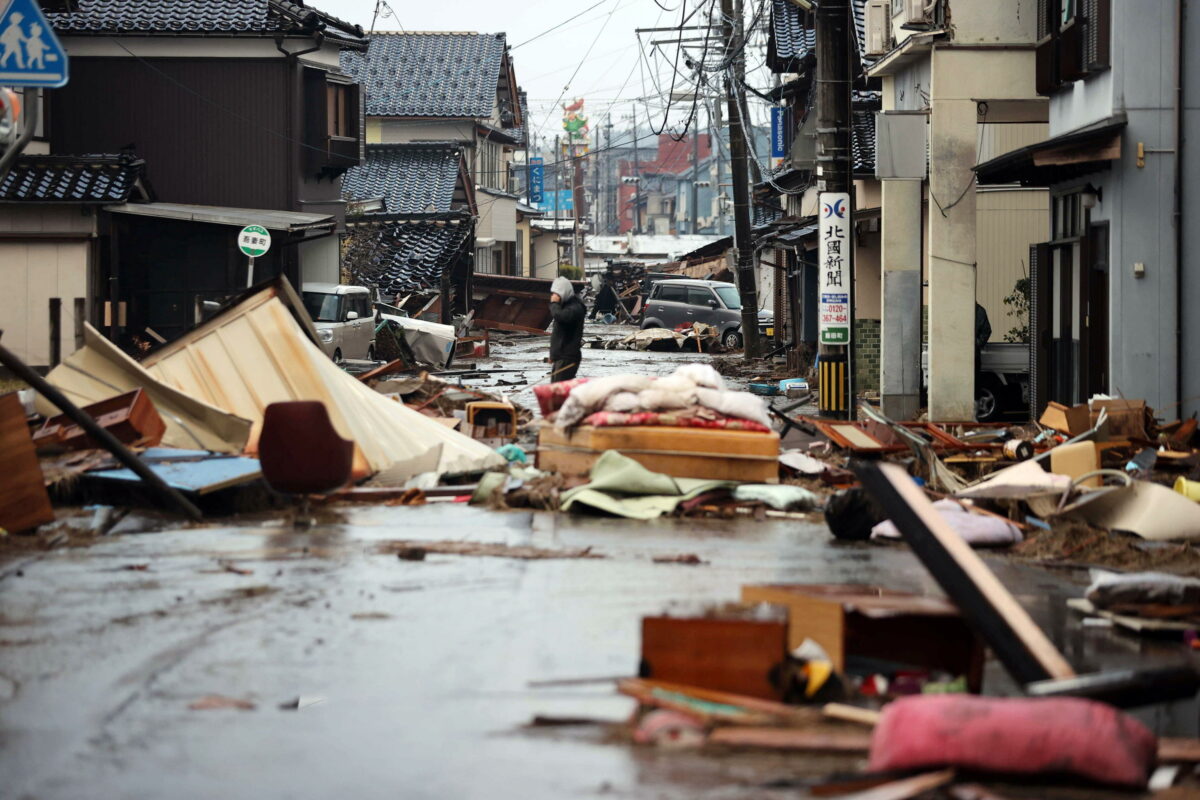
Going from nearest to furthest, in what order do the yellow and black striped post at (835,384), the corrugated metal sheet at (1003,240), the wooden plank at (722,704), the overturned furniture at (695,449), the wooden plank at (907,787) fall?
the wooden plank at (907,787)
the wooden plank at (722,704)
the overturned furniture at (695,449)
the yellow and black striped post at (835,384)
the corrugated metal sheet at (1003,240)

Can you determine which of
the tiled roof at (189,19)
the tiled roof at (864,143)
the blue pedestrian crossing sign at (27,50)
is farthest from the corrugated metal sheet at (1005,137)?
the tiled roof at (189,19)

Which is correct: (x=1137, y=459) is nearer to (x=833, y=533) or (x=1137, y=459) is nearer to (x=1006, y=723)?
(x=833, y=533)

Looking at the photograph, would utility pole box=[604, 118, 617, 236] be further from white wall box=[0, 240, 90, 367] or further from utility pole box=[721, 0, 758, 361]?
white wall box=[0, 240, 90, 367]

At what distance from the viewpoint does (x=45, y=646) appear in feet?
20.4

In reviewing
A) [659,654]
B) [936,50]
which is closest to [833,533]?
[659,654]

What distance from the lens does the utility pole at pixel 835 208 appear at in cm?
1650

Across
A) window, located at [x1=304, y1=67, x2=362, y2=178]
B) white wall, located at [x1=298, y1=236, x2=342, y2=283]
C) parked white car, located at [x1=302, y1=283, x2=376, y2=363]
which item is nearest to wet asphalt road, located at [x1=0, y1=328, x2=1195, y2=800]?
parked white car, located at [x1=302, y1=283, x2=376, y2=363]

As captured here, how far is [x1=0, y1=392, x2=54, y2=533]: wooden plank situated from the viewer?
29.7 ft

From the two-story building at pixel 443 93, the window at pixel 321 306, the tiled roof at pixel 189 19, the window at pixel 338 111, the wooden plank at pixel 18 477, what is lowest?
the wooden plank at pixel 18 477

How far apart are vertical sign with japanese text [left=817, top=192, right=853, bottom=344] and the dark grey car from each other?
26.3 m

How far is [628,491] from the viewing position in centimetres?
1069

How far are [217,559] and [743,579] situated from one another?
310 cm

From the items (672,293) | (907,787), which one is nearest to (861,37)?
(672,293)

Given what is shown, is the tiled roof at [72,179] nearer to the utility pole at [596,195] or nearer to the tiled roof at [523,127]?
the tiled roof at [523,127]
